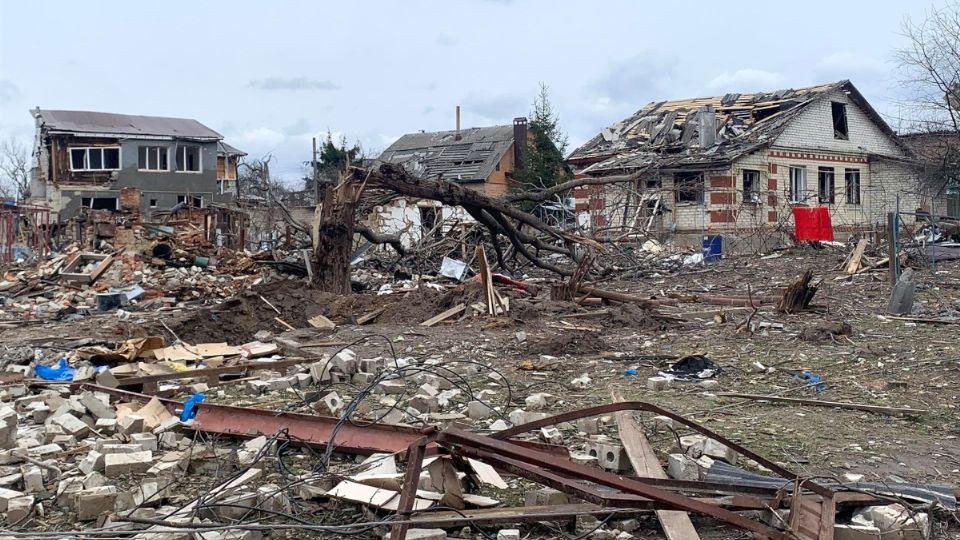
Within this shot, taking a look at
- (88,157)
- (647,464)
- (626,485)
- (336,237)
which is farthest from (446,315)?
(88,157)

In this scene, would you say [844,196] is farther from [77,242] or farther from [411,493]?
[411,493]

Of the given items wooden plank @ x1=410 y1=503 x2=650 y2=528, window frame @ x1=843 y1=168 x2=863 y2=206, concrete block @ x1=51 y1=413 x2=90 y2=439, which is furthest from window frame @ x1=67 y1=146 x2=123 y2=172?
wooden plank @ x1=410 y1=503 x2=650 y2=528

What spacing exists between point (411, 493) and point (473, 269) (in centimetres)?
1462

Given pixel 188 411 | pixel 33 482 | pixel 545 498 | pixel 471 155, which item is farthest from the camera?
pixel 471 155

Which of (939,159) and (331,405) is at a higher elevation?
(939,159)

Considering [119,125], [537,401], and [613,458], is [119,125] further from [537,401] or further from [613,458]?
[613,458]

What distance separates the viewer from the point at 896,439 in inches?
215

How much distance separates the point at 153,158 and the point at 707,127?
25.7 meters

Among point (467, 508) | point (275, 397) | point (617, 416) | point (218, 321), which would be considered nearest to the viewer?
point (467, 508)

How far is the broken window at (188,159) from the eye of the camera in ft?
128

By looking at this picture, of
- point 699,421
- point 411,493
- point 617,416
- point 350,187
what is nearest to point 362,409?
point 617,416

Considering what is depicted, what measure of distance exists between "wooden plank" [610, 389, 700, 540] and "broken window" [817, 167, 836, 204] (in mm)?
24540

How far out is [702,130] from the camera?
84.9 feet

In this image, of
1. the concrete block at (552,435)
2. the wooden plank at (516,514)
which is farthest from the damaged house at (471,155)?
the wooden plank at (516,514)
